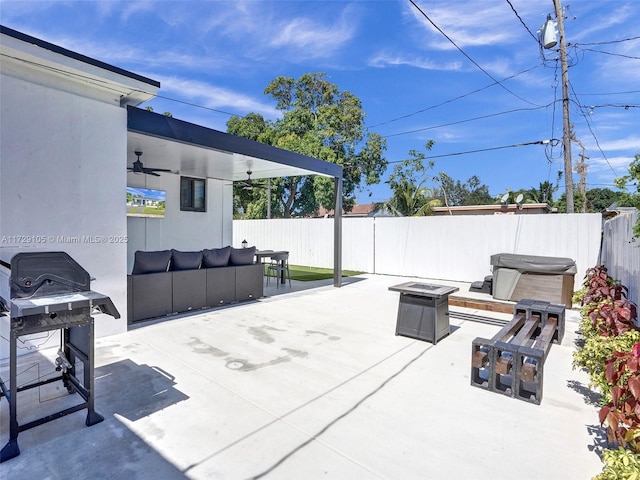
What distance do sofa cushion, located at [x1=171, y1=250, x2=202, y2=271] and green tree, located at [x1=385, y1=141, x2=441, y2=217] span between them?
40.8 feet

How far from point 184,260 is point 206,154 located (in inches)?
94.8

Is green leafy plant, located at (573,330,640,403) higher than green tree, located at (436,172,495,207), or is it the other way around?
green tree, located at (436,172,495,207)

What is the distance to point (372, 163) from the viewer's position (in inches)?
768

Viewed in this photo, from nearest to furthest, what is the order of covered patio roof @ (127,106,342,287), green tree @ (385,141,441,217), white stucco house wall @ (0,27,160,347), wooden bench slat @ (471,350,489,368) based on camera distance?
wooden bench slat @ (471,350,489,368), white stucco house wall @ (0,27,160,347), covered patio roof @ (127,106,342,287), green tree @ (385,141,441,217)

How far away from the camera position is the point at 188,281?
5.75m

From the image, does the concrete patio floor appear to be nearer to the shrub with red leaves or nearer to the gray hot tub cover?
the shrub with red leaves

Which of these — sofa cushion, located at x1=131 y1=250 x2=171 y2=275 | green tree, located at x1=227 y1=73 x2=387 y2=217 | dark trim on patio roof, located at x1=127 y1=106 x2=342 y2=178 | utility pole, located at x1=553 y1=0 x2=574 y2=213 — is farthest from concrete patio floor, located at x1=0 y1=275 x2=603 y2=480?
green tree, located at x1=227 y1=73 x2=387 y2=217

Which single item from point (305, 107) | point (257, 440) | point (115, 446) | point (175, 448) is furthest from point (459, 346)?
point (305, 107)

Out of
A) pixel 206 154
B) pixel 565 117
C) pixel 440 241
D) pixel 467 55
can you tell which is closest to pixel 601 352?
pixel 206 154

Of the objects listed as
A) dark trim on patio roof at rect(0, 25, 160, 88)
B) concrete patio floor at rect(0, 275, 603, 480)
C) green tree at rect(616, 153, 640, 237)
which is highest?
dark trim on patio roof at rect(0, 25, 160, 88)

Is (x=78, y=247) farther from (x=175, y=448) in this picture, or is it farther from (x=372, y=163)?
(x=372, y=163)

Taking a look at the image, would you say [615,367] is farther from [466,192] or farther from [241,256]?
[466,192]

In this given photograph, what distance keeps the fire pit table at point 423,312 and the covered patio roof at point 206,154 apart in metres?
3.82

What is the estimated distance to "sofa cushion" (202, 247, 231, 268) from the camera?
20.2 ft
